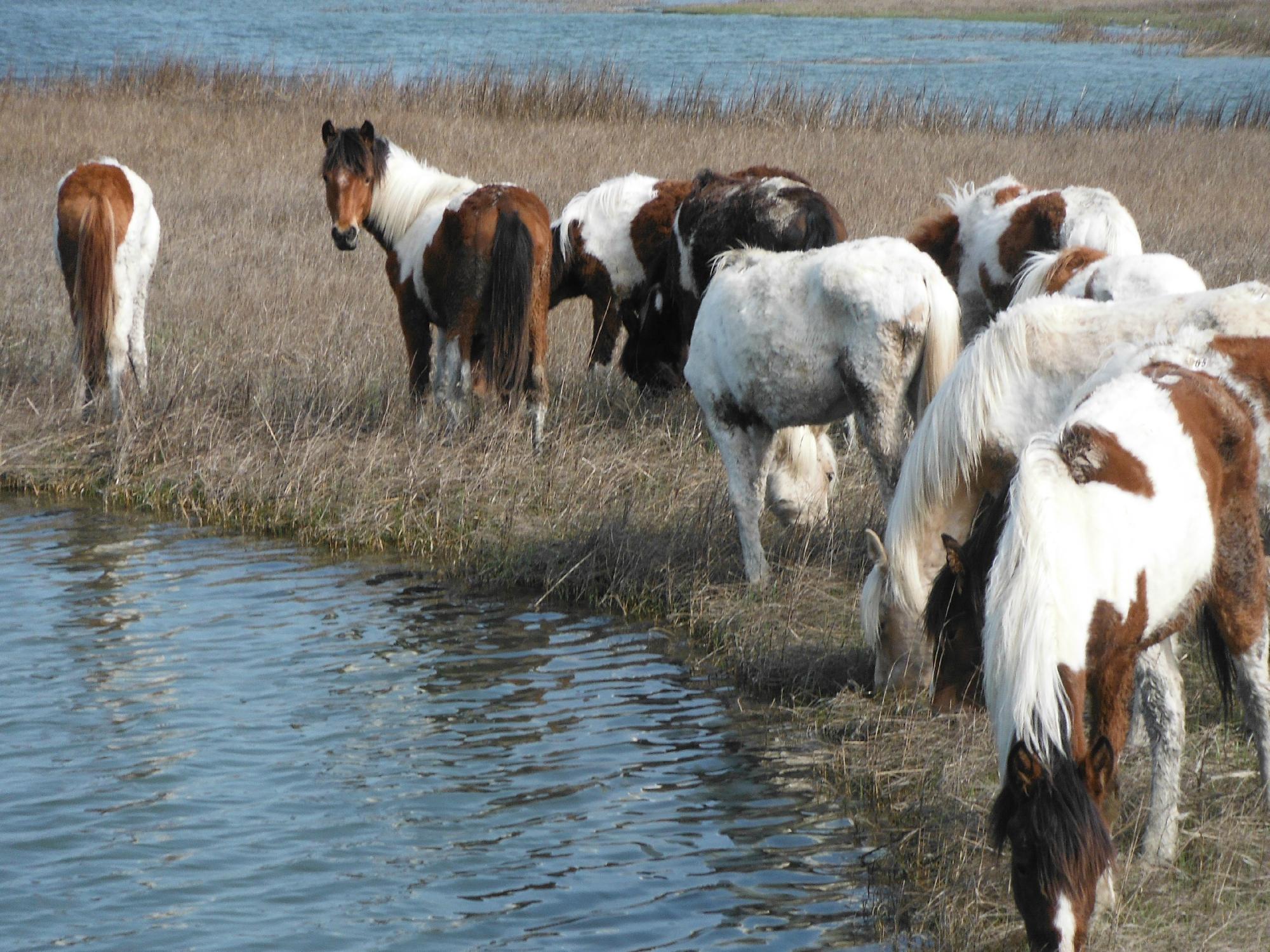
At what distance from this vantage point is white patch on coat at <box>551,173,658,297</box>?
9039mm

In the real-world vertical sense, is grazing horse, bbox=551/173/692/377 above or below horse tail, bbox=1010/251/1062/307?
below

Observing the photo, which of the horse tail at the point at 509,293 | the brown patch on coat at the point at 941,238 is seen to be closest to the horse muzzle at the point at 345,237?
the horse tail at the point at 509,293

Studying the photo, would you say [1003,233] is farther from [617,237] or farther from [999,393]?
[999,393]

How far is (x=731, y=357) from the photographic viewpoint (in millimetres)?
5883

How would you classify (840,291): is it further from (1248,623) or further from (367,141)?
(367,141)

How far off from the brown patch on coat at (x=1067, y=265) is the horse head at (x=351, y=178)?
3.95 m

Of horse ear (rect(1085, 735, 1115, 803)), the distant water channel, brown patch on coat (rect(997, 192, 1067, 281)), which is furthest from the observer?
brown patch on coat (rect(997, 192, 1067, 281))

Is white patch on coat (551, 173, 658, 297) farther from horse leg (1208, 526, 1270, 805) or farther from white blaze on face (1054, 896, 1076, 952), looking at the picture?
white blaze on face (1054, 896, 1076, 952)

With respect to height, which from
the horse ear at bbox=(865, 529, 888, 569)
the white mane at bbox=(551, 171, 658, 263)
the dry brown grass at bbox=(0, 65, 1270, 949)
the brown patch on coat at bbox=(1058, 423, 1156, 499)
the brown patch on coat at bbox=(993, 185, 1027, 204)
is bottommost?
the dry brown grass at bbox=(0, 65, 1270, 949)

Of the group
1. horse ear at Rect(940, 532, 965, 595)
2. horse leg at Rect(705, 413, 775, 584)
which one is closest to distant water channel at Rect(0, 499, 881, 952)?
horse leg at Rect(705, 413, 775, 584)

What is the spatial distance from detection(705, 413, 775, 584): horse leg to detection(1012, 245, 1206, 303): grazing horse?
4.31 feet

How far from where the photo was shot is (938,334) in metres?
5.57

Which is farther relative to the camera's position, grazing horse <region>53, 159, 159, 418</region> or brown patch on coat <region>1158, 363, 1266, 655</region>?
grazing horse <region>53, 159, 159, 418</region>

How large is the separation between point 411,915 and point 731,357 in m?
2.84
